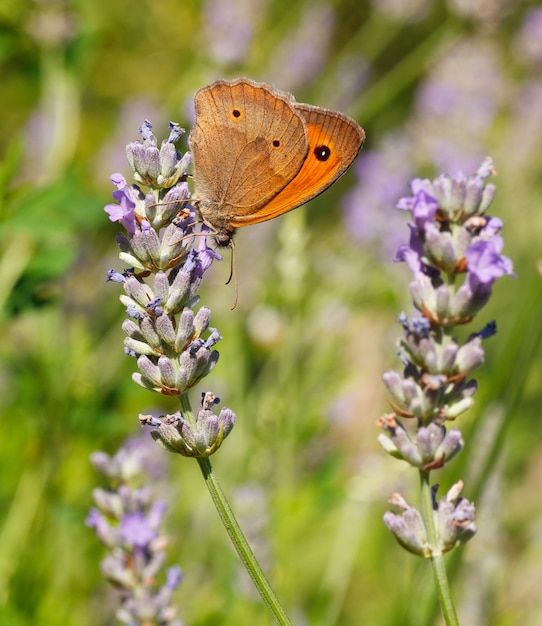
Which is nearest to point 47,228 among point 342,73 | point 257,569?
point 257,569

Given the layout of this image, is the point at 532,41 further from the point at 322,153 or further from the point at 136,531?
the point at 136,531

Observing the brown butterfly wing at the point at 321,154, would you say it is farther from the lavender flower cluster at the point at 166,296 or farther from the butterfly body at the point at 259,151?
the lavender flower cluster at the point at 166,296

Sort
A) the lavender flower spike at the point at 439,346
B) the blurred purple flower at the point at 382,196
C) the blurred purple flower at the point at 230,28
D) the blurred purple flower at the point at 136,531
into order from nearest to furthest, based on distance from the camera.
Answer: the lavender flower spike at the point at 439,346
the blurred purple flower at the point at 136,531
the blurred purple flower at the point at 230,28
the blurred purple flower at the point at 382,196

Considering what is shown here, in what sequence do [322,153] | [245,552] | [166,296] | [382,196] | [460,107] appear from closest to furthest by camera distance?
1. [245,552]
2. [166,296]
3. [322,153]
4. [382,196]
5. [460,107]

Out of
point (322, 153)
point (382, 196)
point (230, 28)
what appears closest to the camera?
point (322, 153)

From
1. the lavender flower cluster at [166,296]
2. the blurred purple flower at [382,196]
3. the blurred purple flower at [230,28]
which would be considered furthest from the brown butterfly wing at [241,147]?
the blurred purple flower at [382,196]

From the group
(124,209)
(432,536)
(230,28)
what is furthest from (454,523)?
(230,28)

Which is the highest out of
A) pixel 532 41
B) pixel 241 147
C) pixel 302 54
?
pixel 532 41
